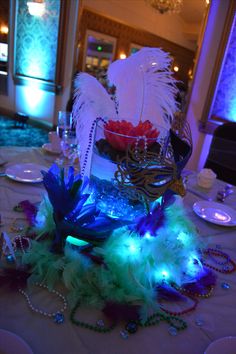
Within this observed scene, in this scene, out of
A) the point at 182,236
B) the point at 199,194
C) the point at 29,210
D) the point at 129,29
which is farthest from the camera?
the point at 129,29

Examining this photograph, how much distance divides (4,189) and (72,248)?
20.8 inches

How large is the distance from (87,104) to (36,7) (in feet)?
14.8

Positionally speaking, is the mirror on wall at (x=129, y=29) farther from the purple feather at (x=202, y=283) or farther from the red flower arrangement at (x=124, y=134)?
the purple feather at (x=202, y=283)

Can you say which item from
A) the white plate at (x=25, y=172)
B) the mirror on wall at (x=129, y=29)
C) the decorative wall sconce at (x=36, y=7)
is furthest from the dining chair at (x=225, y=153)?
the decorative wall sconce at (x=36, y=7)

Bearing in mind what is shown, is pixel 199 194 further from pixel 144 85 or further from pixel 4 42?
pixel 4 42

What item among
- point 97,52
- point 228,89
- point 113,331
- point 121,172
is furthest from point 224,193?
point 97,52

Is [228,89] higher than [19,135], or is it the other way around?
[228,89]

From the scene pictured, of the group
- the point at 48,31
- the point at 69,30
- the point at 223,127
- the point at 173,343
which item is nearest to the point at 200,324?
the point at 173,343

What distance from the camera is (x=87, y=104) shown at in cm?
99

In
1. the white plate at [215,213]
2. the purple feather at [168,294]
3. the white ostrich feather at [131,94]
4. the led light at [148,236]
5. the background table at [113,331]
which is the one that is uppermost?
the white ostrich feather at [131,94]

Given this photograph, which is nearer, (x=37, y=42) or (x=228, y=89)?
(x=228, y=89)

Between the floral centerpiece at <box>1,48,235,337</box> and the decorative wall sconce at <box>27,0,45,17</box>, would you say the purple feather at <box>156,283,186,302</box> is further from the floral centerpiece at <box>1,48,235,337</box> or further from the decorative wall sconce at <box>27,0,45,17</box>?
the decorative wall sconce at <box>27,0,45,17</box>

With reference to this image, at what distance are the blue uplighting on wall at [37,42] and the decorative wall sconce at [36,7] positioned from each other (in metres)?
0.07

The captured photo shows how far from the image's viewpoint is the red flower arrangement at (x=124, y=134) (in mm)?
848
